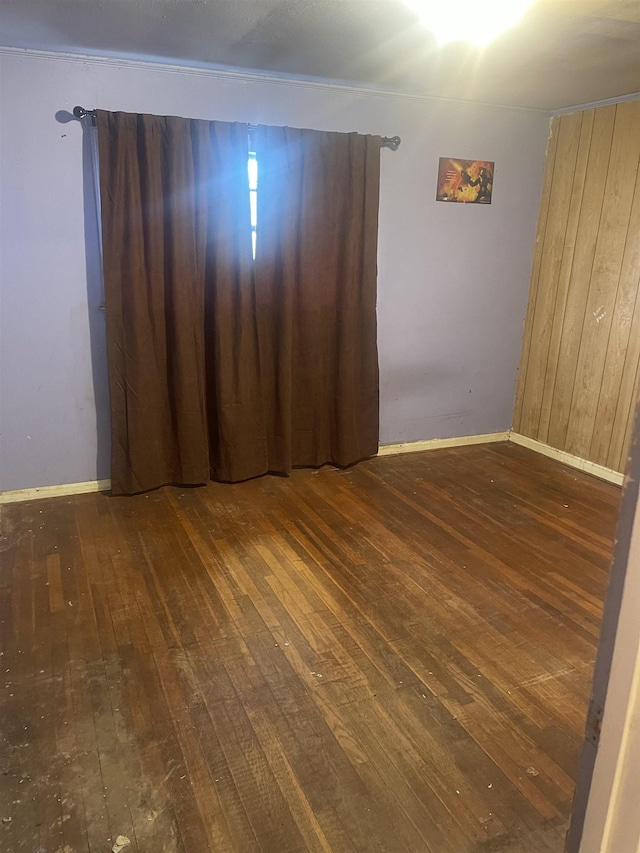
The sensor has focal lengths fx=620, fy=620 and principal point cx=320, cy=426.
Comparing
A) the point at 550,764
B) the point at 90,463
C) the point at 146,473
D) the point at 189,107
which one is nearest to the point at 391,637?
the point at 550,764

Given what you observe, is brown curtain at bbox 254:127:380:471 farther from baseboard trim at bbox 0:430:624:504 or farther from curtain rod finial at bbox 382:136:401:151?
baseboard trim at bbox 0:430:624:504

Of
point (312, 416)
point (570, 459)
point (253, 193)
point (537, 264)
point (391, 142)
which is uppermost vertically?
point (391, 142)

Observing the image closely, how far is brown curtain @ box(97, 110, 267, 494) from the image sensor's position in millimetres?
3070

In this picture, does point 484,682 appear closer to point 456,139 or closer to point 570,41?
point 570,41

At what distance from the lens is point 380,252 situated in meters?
3.84

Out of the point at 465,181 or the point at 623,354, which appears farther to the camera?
the point at 465,181

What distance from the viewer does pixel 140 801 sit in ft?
5.29

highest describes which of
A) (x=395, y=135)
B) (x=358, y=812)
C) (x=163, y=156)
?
(x=395, y=135)

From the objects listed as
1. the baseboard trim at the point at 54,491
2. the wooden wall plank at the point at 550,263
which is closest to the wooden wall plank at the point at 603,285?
the wooden wall plank at the point at 550,263

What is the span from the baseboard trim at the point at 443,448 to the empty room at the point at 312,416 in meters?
0.02

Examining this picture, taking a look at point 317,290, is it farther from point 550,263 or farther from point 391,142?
point 550,263

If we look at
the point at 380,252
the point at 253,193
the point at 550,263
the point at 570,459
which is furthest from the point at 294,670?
the point at 550,263

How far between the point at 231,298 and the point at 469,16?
1.73 meters

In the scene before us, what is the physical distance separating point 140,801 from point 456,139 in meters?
3.77
